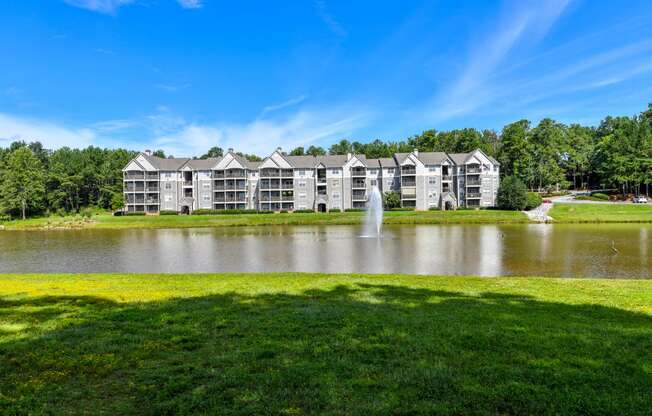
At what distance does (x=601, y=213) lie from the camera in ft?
194

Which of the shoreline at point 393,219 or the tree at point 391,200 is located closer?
the shoreline at point 393,219

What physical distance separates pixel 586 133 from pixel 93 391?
135610 millimetres

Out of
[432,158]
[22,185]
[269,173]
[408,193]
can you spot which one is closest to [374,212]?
[408,193]

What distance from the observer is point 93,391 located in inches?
233

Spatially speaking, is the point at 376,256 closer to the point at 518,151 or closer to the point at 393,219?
the point at 393,219

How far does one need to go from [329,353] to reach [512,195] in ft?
228

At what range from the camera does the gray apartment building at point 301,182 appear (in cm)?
7938

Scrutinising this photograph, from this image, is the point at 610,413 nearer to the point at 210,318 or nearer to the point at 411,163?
the point at 210,318

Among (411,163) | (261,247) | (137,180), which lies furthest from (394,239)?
(137,180)

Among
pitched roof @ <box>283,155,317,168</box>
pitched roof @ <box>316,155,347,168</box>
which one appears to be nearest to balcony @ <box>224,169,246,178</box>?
pitched roof @ <box>283,155,317,168</box>

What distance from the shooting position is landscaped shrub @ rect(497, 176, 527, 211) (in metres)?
68.2

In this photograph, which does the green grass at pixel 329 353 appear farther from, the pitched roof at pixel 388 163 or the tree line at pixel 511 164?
the tree line at pixel 511 164

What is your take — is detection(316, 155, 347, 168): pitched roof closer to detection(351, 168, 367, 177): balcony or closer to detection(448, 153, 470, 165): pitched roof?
detection(351, 168, 367, 177): balcony

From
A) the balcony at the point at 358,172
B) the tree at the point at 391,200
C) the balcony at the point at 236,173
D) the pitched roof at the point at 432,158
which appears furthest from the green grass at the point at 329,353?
the balcony at the point at 236,173
